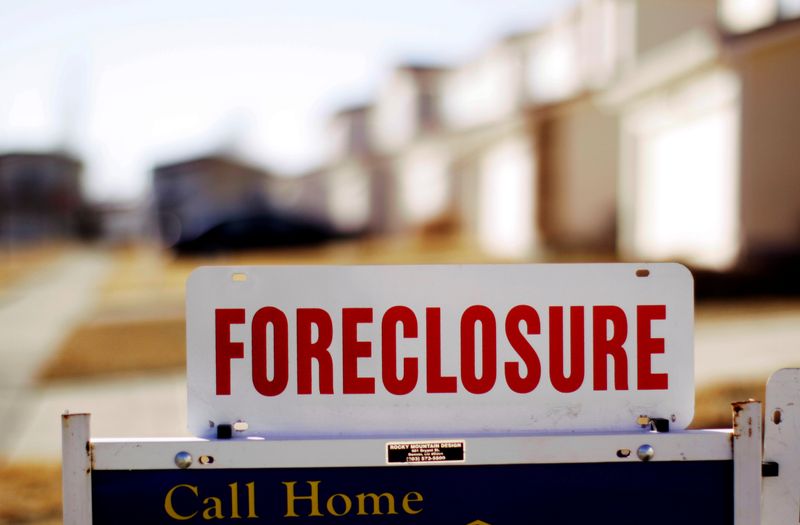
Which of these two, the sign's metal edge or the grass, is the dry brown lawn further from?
the grass

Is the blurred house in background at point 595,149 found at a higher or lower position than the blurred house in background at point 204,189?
lower

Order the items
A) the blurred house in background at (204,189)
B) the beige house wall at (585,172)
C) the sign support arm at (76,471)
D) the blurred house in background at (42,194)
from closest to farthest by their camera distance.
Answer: the sign support arm at (76,471), the beige house wall at (585,172), the blurred house in background at (204,189), the blurred house in background at (42,194)

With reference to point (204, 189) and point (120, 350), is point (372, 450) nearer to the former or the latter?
point (120, 350)

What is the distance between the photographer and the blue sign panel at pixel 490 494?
191 cm

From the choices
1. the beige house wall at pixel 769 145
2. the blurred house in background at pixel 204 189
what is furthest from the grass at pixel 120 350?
the blurred house in background at pixel 204 189

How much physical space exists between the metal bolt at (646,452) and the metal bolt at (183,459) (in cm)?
97

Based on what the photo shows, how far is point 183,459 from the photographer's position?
1881 mm

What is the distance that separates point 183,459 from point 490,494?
664 millimetres

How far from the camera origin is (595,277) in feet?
6.61

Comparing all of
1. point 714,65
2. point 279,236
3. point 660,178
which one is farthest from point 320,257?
point 714,65

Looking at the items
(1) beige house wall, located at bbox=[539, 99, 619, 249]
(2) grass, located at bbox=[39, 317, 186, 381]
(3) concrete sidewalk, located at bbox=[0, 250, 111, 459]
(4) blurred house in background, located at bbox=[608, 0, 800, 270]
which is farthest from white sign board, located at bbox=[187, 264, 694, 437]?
(1) beige house wall, located at bbox=[539, 99, 619, 249]

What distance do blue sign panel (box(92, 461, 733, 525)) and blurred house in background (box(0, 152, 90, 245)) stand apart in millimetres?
66527

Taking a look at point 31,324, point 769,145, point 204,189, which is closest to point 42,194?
point 204,189

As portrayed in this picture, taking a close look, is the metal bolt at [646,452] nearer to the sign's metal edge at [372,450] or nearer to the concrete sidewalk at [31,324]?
the sign's metal edge at [372,450]
